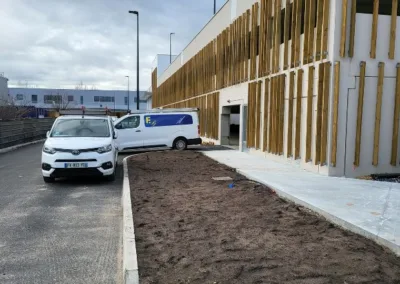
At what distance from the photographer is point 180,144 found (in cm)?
1805

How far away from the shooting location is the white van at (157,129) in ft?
56.9

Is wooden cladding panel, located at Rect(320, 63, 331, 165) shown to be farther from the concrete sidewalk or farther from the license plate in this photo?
the license plate

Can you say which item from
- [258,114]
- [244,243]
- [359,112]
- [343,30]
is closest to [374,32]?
[343,30]

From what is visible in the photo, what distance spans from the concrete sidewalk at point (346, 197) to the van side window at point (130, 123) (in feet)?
25.5

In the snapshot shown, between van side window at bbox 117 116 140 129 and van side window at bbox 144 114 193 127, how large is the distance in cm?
39

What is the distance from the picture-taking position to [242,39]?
→ 55.2 ft

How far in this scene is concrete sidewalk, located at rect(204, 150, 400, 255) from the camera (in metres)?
4.95

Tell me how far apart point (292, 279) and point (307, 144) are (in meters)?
7.31

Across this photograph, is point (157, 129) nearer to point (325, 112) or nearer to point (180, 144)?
point (180, 144)

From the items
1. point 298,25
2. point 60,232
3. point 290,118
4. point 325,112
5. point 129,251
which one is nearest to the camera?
point 129,251

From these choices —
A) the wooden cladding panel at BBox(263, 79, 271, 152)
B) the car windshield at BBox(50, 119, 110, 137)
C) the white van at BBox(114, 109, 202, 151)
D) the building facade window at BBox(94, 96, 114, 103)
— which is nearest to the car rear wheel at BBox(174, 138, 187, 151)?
the white van at BBox(114, 109, 202, 151)

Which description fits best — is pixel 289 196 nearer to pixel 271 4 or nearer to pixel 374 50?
pixel 374 50

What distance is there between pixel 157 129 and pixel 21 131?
9.17 meters

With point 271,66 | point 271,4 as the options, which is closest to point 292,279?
point 271,66
